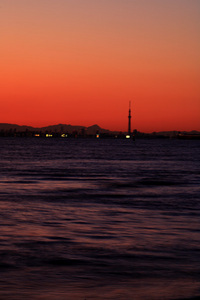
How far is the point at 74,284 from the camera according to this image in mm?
→ 12742

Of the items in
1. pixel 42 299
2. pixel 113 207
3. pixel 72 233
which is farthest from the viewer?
pixel 113 207

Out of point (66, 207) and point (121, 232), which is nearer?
point (121, 232)

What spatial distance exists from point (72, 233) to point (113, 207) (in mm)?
9595

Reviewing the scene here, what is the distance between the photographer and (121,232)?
2027 cm

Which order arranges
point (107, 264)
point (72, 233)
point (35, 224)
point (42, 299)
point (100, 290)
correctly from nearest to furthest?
point (42, 299), point (100, 290), point (107, 264), point (72, 233), point (35, 224)

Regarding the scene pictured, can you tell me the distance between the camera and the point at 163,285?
1277cm

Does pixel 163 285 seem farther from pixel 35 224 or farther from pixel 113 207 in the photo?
pixel 113 207

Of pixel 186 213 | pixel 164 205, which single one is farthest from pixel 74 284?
pixel 164 205

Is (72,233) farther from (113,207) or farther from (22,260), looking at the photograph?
(113,207)

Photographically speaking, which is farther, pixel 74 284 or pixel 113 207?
pixel 113 207

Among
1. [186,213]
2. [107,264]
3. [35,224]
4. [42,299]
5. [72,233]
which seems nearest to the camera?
[42,299]

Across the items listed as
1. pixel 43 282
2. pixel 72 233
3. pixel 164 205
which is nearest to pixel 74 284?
pixel 43 282

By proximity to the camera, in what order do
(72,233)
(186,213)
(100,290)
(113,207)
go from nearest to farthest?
(100,290)
(72,233)
(186,213)
(113,207)

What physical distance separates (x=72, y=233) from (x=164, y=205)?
11645mm
